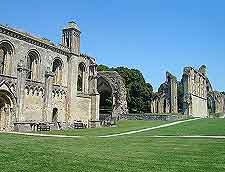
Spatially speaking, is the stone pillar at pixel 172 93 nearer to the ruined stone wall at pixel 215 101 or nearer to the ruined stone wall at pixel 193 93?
the ruined stone wall at pixel 193 93

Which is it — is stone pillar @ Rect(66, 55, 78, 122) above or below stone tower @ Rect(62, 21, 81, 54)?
below

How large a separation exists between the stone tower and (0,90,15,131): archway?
11.4 m

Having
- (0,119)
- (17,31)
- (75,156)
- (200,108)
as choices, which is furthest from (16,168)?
(200,108)

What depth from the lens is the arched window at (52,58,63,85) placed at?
36375 mm

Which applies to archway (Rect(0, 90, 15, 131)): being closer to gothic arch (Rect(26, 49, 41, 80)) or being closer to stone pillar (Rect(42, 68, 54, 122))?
stone pillar (Rect(42, 68, 54, 122))

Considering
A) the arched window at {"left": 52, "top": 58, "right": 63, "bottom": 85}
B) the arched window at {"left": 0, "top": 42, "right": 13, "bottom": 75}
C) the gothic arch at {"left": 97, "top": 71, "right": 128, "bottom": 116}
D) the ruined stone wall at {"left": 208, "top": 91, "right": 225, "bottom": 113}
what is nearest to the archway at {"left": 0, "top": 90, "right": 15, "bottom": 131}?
the arched window at {"left": 0, "top": 42, "right": 13, "bottom": 75}

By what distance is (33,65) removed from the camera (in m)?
33.1

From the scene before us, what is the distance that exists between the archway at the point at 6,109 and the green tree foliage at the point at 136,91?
115ft

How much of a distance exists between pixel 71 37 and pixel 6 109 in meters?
12.8

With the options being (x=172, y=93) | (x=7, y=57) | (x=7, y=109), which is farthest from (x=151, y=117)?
(x=7, y=57)

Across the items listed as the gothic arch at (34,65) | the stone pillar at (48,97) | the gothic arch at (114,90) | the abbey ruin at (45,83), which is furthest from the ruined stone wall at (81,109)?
the gothic arch at (114,90)

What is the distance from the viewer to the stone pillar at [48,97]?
1288 inches

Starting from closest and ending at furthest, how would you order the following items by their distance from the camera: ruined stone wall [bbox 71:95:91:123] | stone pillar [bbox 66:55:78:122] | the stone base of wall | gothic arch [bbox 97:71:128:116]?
stone pillar [bbox 66:55:78:122] → ruined stone wall [bbox 71:95:91:123] → the stone base of wall → gothic arch [bbox 97:71:128:116]

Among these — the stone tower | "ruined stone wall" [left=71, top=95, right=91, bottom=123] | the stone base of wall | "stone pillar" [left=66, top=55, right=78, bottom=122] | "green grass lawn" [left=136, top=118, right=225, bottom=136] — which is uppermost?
the stone tower
